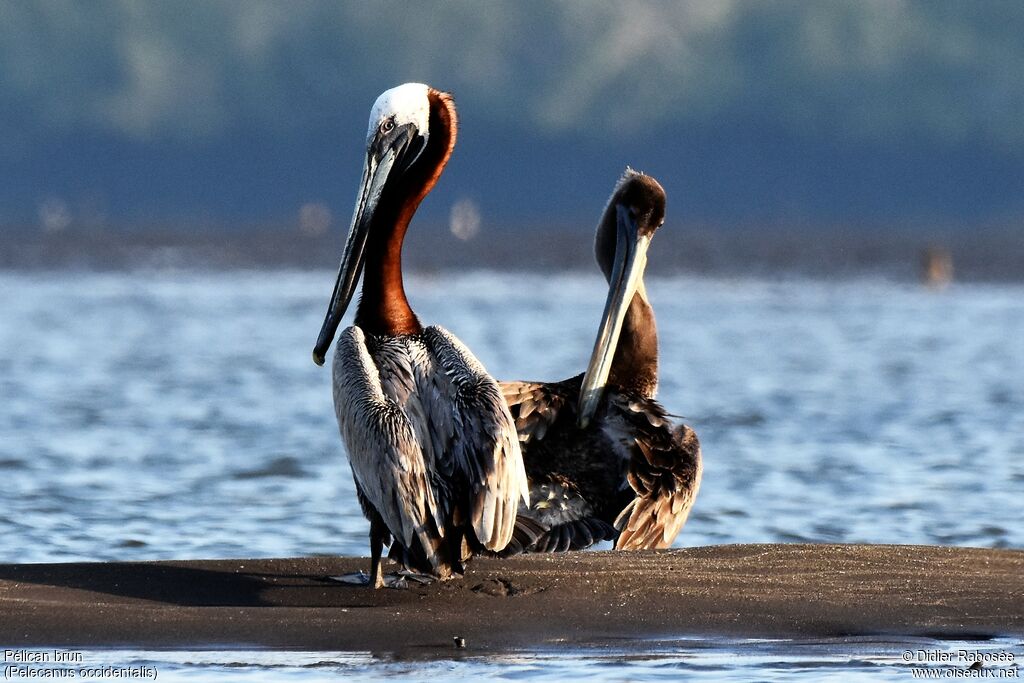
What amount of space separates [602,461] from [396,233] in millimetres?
1135

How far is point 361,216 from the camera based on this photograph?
21.7ft

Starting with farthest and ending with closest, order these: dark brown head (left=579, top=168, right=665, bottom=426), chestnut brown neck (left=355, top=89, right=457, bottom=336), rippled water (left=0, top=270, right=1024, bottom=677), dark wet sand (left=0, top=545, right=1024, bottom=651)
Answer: rippled water (left=0, top=270, right=1024, bottom=677), dark brown head (left=579, top=168, right=665, bottom=426), chestnut brown neck (left=355, top=89, right=457, bottom=336), dark wet sand (left=0, top=545, right=1024, bottom=651)

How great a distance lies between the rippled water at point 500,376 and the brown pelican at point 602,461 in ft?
5.21

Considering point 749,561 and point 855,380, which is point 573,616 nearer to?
point 749,561

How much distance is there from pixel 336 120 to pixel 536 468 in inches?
7398

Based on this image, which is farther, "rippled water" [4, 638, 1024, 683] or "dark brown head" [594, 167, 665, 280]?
"dark brown head" [594, 167, 665, 280]

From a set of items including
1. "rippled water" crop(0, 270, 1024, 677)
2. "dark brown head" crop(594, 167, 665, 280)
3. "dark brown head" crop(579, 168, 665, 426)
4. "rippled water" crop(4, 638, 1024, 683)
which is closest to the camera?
"rippled water" crop(4, 638, 1024, 683)

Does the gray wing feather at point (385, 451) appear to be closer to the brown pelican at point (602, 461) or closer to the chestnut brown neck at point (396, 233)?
the chestnut brown neck at point (396, 233)

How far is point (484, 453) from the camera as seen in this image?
5.85 metres

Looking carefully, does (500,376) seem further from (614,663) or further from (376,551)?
(614,663)

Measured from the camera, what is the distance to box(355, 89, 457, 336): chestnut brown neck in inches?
253

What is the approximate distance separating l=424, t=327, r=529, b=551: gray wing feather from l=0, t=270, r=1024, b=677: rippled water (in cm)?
244

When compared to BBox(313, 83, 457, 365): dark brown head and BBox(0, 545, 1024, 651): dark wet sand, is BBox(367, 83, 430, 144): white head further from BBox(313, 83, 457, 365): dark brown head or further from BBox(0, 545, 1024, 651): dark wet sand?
BBox(0, 545, 1024, 651): dark wet sand

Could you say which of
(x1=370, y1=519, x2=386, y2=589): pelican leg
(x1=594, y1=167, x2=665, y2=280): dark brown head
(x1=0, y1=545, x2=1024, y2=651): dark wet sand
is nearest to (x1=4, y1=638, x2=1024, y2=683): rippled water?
(x1=0, y1=545, x2=1024, y2=651): dark wet sand
